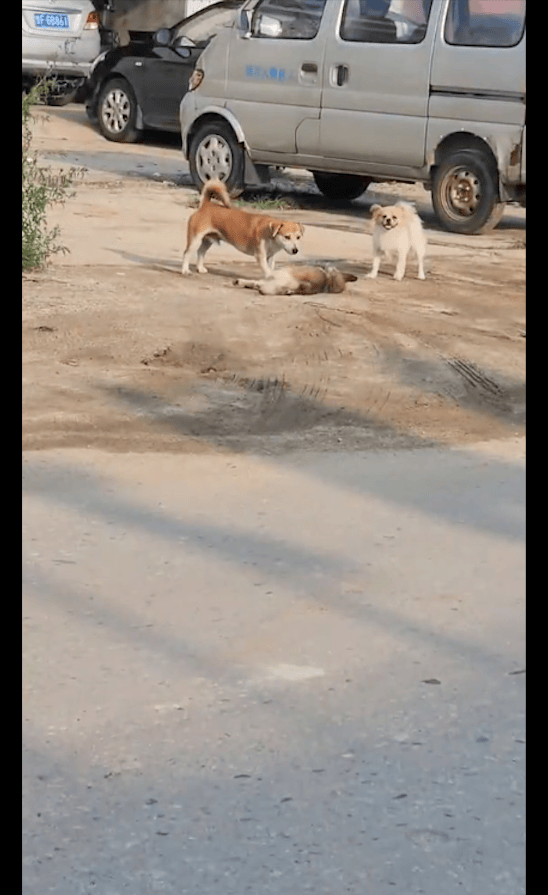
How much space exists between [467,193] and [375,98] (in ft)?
3.57

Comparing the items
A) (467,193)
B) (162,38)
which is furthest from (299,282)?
(162,38)

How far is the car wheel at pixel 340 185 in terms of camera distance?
48.0 feet

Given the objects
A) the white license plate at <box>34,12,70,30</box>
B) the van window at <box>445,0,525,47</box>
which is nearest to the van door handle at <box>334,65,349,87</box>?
the van window at <box>445,0,525,47</box>

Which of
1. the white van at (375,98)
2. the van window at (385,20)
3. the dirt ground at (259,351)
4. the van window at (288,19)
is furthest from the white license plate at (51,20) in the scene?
the dirt ground at (259,351)

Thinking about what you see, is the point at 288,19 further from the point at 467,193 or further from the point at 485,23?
the point at 467,193

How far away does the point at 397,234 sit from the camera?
10.1 metres

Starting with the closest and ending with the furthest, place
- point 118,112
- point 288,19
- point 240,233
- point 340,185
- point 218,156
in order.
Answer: point 240,233 → point 288,19 → point 218,156 → point 340,185 → point 118,112

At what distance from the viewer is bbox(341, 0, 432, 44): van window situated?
12.6 m

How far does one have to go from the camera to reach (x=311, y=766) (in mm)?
3545

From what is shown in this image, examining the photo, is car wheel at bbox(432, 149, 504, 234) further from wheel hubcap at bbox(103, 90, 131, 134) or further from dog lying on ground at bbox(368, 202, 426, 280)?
wheel hubcap at bbox(103, 90, 131, 134)
